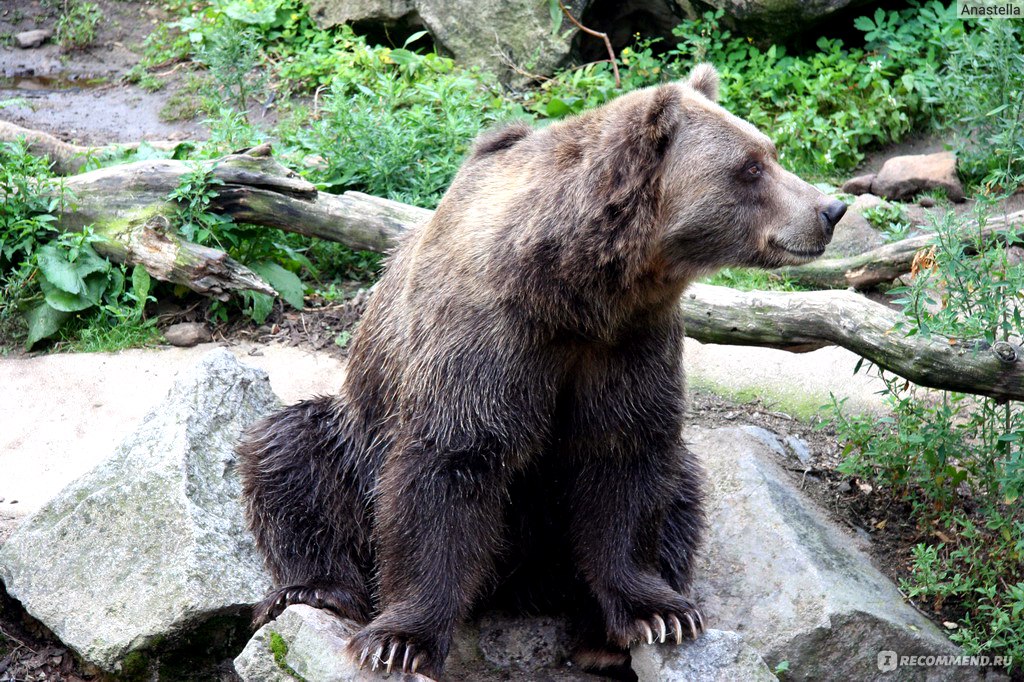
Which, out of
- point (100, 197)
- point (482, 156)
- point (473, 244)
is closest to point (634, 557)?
point (473, 244)

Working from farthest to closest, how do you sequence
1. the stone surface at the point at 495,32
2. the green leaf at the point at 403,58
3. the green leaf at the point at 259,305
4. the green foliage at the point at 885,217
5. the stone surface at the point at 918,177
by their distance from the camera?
the stone surface at the point at 495,32, the green leaf at the point at 403,58, the stone surface at the point at 918,177, the green foliage at the point at 885,217, the green leaf at the point at 259,305

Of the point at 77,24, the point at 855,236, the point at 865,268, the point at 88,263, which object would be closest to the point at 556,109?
the point at 855,236

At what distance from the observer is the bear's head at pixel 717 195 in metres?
3.78

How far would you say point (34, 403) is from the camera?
6.46m

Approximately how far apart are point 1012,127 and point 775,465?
6.97 feet

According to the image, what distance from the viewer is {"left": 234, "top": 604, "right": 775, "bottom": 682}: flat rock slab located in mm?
3832

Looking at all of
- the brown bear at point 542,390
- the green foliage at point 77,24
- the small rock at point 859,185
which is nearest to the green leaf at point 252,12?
the green foliage at point 77,24

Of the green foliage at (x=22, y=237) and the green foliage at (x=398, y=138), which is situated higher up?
the green foliage at (x=398, y=138)

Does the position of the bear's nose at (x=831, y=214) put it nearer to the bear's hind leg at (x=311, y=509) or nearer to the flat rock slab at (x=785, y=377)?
the bear's hind leg at (x=311, y=509)

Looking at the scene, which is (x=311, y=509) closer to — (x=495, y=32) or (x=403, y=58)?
(x=403, y=58)

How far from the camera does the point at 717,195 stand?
151 inches

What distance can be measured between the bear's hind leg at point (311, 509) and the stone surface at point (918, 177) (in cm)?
582

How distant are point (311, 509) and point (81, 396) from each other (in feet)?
8.95

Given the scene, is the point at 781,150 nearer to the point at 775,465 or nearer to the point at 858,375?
the point at 858,375
